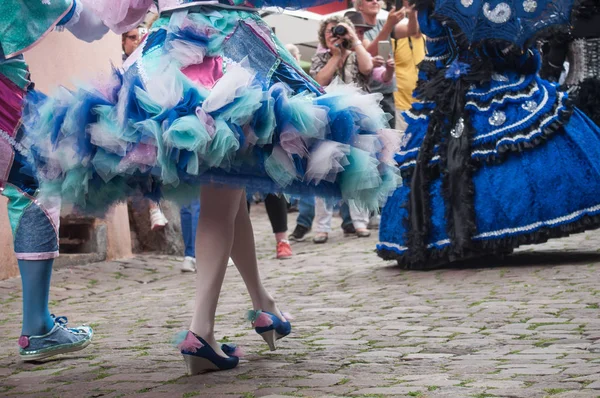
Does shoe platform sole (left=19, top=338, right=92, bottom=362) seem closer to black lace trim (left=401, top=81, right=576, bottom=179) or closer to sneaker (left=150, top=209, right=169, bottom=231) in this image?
black lace trim (left=401, top=81, right=576, bottom=179)

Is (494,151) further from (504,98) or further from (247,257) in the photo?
(247,257)

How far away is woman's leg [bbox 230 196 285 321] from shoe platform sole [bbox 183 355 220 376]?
45cm

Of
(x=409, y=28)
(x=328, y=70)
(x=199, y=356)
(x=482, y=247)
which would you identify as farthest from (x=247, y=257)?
(x=409, y=28)

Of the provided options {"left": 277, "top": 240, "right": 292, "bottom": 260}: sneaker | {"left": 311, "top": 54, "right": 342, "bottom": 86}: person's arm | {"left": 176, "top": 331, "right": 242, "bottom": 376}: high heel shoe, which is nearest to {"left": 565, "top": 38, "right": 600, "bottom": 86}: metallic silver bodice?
{"left": 311, "top": 54, "right": 342, "bottom": 86}: person's arm

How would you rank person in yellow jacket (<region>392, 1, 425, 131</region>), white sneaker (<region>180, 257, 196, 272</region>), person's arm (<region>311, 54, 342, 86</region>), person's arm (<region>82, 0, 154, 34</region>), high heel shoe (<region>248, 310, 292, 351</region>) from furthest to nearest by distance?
person in yellow jacket (<region>392, 1, 425, 131</region>)
person's arm (<region>311, 54, 342, 86</region>)
white sneaker (<region>180, 257, 196, 272</region>)
high heel shoe (<region>248, 310, 292, 351</region>)
person's arm (<region>82, 0, 154, 34</region>)

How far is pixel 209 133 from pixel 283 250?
5.59 metres

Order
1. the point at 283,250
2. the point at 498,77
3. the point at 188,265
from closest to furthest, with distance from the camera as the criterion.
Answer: the point at 498,77 < the point at 188,265 < the point at 283,250

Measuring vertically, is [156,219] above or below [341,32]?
below

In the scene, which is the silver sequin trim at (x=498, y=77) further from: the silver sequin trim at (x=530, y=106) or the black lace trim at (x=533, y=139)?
the black lace trim at (x=533, y=139)

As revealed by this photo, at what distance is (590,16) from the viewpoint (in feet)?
25.5

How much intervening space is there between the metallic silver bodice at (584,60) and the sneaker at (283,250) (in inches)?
104

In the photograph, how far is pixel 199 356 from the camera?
3.59 meters

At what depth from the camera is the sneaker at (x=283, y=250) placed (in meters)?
8.73

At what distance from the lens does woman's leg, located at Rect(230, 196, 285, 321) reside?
3.92 metres
